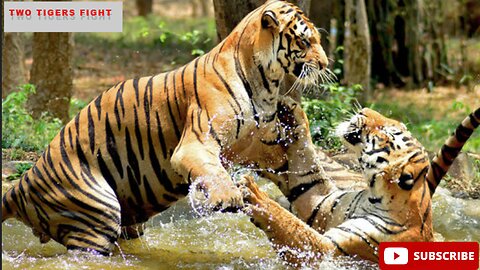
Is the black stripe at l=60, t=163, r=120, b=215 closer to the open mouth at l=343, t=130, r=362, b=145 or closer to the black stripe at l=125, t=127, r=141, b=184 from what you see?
the black stripe at l=125, t=127, r=141, b=184

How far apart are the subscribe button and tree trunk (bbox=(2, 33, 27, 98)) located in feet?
17.5

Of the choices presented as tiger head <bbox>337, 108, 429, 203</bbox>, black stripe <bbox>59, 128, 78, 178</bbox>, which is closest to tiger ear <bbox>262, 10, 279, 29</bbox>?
tiger head <bbox>337, 108, 429, 203</bbox>

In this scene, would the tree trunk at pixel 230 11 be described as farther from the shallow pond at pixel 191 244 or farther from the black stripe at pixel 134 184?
the black stripe at pixel 134 184

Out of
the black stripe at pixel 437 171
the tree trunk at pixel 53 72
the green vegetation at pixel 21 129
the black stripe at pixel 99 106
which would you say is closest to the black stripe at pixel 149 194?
the black stripe at pixel 99 106

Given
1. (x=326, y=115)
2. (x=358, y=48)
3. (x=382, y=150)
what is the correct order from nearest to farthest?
(x=382, y=150) < (x=326, y=115) < (x=358, y=48)

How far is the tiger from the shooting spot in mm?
3729

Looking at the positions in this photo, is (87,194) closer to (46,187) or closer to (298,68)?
(46,187)

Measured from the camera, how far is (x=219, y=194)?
3.58 meters

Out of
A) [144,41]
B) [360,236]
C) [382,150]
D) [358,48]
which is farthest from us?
[144,41]

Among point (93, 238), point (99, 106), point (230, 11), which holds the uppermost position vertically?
point (230, 11)

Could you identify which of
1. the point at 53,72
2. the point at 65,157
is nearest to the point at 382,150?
the point at 65,157

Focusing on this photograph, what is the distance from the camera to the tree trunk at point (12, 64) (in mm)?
8281

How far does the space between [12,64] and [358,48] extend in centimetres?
310

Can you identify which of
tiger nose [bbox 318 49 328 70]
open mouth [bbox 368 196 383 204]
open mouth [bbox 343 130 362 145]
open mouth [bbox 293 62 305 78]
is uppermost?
tiger nose [bbox 318 49 328 70]
